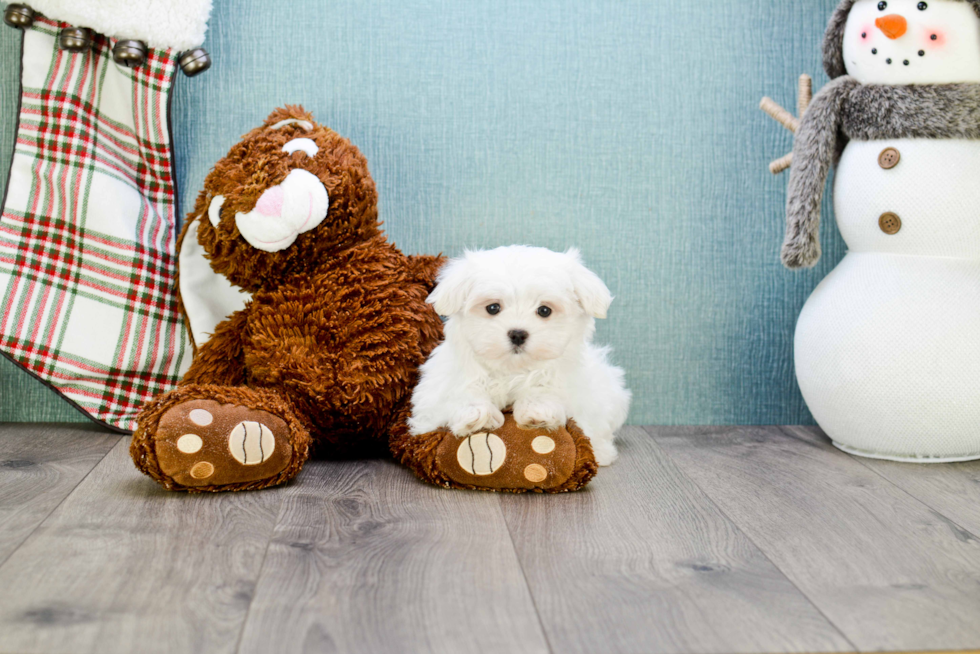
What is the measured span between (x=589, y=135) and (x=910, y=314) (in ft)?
2.12

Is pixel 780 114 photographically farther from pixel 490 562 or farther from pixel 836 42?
pixel 490 562

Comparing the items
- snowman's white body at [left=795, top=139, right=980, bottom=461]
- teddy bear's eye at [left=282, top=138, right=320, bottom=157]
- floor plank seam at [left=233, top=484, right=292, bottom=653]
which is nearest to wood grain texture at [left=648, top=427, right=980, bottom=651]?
snowman's white body at [left=795, top=139, right=980, bottom=461]

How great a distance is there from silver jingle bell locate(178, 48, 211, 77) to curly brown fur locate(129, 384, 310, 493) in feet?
1.91

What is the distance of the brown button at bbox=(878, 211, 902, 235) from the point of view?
1.39m

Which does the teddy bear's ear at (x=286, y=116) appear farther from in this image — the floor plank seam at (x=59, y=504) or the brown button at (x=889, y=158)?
the brown button at (x=889, y=158)

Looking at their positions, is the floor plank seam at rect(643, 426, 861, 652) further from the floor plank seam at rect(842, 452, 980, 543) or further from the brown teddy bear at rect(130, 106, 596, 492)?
the floor plank seam at rect(842, 452, 980, 543)

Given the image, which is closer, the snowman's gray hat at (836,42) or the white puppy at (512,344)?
the white puppy at (512,344)

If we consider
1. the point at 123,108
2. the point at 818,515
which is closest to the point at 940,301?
the point at 818,515

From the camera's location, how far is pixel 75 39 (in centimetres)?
142

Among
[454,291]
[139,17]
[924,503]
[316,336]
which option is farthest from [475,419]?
[139,17]

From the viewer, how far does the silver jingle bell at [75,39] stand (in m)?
1.42

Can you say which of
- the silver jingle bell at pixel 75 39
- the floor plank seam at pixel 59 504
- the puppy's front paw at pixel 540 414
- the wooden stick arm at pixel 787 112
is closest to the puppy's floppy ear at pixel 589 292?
the puppy's front paw at pixel 540 414

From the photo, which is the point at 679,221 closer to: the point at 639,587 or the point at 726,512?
the point at 726,512

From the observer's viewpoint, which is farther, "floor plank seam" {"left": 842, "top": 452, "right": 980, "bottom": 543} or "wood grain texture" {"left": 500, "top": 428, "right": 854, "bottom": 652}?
"floor plank seam" {"left": 842, "top": 452, "right": 980, "bottom": 543}
